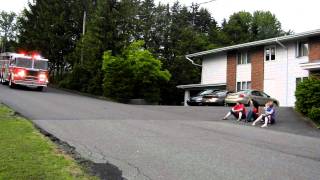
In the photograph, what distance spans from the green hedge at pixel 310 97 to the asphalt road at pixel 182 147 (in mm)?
953

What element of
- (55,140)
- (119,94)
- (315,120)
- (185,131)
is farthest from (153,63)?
(55,140)

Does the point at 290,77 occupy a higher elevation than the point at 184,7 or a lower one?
lower

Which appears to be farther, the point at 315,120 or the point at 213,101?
the point at 213,101

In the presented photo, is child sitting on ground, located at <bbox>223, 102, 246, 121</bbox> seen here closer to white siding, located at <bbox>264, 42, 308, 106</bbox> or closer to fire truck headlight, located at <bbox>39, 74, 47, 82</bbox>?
white siding, located at <bbox>264, 42, 308, 106</bbox>

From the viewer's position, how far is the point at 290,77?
118ft

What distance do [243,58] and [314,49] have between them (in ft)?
26.2

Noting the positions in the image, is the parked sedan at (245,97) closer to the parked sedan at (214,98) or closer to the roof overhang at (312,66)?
the parked sedan at (214,98)

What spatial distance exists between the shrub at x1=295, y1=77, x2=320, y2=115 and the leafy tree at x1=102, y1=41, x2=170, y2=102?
17.2 metres

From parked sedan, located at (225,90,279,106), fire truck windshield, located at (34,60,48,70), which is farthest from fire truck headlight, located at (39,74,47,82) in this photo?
parked sedan, located at (225,90,279,106)

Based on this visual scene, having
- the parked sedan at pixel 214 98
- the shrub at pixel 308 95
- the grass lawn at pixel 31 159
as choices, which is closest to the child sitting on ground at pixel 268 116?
the shrub at pixel 308 95

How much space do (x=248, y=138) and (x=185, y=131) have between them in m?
2.20

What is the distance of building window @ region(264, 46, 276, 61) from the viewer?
124 ft

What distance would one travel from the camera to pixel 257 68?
39.0 meters

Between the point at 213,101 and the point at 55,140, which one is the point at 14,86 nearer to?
the point at 213,101
